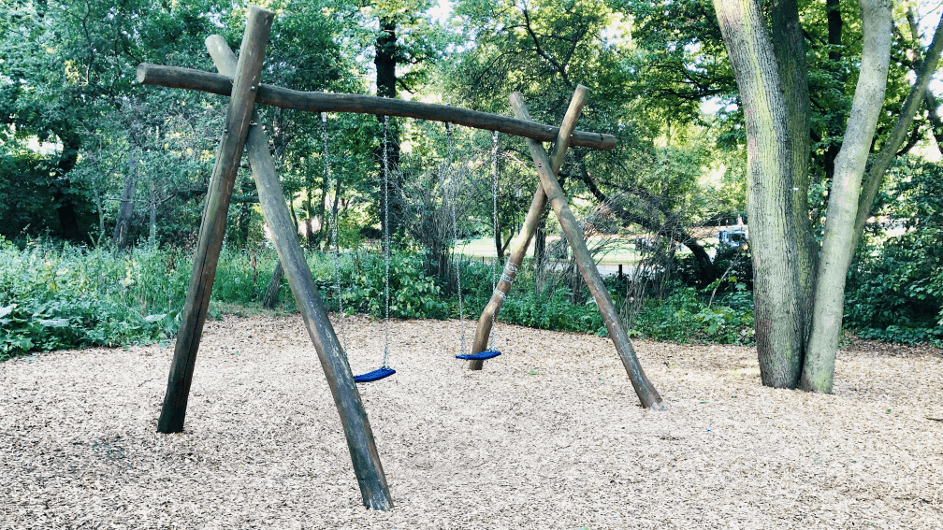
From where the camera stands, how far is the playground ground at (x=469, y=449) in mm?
2902

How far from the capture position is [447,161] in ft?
32.2

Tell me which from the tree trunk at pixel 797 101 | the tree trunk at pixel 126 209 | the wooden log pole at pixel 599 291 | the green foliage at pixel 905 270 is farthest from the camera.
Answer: the tree trunk at pixel 126 209

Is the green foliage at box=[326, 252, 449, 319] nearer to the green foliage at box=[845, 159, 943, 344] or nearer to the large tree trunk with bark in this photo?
the large tree trunk with bark

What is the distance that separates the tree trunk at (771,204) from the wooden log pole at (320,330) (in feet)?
12.4

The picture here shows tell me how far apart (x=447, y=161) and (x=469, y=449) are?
21.3 feet

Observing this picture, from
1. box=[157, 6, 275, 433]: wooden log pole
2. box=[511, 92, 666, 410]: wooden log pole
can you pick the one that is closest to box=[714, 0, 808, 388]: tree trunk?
box=[511, 92, 666, 410]: wooden log pole

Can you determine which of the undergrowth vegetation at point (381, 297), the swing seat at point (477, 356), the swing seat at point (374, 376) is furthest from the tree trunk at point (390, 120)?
the swing seat at point (374, 376)

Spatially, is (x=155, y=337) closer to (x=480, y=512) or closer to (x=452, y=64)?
(x=480, y=512)

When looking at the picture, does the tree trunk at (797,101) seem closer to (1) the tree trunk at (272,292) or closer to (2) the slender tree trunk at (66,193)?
(1) the tree trunk at (272,292)

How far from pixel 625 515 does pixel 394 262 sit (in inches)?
257

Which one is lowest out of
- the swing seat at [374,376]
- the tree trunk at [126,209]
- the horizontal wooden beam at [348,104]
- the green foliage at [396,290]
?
the swing seat at [374,376]

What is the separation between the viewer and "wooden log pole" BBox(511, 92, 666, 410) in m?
4.74

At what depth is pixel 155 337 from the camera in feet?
22.9

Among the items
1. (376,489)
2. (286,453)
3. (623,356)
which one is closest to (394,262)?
(623,356)
